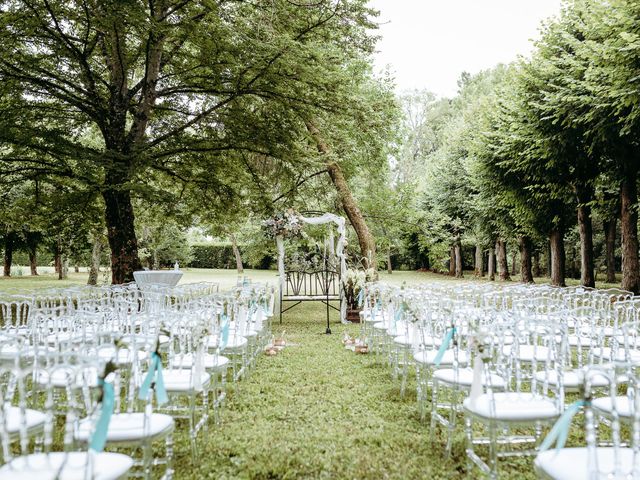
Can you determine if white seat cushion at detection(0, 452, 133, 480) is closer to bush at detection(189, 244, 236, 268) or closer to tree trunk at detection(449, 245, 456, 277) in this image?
tree trunk at detection(449, 245, 456, 277)

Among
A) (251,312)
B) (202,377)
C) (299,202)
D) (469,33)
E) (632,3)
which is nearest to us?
(202,377)

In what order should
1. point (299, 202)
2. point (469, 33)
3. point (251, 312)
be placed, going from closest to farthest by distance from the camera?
1. point (251, 312)
2. point (299, 202)
3. point (469, 33)

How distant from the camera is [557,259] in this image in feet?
59.4

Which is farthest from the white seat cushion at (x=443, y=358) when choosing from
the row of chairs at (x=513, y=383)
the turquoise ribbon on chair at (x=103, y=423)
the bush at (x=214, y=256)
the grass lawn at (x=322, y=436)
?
the bush at (x=214, y=256)

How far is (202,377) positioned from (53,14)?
8576 mm

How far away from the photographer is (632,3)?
347 inches

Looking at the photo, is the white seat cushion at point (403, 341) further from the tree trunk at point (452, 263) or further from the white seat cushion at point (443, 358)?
the tree trunk at point (452, 263)

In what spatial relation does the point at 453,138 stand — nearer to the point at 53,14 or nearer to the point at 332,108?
the point at 332,108

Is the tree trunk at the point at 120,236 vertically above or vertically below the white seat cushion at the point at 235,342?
above

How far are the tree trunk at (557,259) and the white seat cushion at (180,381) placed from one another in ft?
55.5

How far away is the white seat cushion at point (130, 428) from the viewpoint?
8.98 feet

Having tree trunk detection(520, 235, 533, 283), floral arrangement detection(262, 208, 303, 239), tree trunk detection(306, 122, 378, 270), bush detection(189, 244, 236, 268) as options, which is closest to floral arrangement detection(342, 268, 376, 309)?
tree trunk detection(306, 122, 378, 270)

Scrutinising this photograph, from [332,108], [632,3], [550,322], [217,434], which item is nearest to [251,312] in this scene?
[217,434]

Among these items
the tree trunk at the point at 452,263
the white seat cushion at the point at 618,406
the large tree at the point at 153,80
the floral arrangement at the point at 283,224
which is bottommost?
the white seat cushion at the point at 618,406
